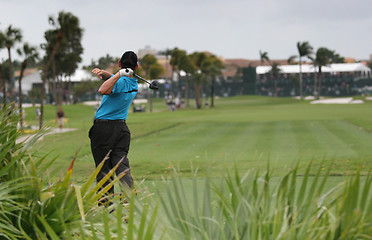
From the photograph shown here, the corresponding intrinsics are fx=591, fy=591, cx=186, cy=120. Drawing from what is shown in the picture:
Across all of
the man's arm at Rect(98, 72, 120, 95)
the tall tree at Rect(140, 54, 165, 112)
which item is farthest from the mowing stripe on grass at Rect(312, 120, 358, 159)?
the tall tree at Rect(140, 54, 165, 112)

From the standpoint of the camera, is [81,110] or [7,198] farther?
[81,110]

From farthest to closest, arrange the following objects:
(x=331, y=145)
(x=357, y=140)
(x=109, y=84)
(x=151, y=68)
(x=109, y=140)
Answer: (x=151, y=68) → (x=357, y=140) → (x=331, y=145) → (x=109, y=140) → (x=109, y=84)

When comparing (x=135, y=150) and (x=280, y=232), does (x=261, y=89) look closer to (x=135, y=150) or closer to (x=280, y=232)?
(x=135, y=150)

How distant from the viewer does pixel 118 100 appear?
6.79 metres

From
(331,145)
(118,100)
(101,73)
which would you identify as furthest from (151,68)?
(101,73)

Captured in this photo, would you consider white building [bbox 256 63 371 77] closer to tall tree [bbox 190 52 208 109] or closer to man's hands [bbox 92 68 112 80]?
tall tree [bbox 190 52 208 109]

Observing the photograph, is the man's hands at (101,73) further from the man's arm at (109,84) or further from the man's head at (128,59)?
the man's head at (128,59)

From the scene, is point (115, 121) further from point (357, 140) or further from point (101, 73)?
point (357, 140)

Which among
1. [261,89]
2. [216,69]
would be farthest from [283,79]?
[216,69]

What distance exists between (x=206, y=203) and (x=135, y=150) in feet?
50.3

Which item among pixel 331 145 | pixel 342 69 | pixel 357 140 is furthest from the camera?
pixel 342 69

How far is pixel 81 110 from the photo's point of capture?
7775 cm

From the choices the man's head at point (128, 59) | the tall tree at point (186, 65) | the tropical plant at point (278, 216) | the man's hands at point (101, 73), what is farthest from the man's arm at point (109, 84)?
the tall tree at point (186, 65)

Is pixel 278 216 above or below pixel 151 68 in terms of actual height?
below
